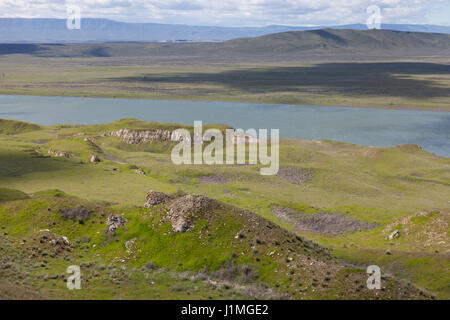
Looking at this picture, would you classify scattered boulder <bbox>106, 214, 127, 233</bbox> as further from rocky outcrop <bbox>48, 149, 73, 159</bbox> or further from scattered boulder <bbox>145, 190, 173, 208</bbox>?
rocky outcrop <bbox>48, 149, 73, 159</bbox>

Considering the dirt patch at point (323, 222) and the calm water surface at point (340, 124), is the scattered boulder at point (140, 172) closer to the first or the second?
the dirt patch at point (323, 222)

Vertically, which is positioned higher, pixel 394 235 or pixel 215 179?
pixel 394 235

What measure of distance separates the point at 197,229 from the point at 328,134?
12657 centimetres

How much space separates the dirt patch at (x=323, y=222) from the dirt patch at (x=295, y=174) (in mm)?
25310

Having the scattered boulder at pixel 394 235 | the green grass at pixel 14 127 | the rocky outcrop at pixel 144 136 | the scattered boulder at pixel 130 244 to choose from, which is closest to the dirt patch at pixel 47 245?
the scattered boulder at pixel 130 244

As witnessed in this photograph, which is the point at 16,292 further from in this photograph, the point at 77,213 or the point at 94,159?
the point at 94,159

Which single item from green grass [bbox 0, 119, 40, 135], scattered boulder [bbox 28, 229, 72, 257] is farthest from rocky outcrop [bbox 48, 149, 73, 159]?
scattered boulder [bbox 28, 229, 72, 257]

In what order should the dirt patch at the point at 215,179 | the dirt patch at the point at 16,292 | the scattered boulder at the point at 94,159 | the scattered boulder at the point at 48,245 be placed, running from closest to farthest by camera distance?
the dirt patch at the point at 16,292 < the scattered boulder at the point at 48,245 < the dirt patch at the point at 215,179 < the scattered boulder at the point at 94,159

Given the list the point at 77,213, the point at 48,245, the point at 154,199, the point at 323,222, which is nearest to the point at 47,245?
the point at 48,245

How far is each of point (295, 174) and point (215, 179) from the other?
629 inches

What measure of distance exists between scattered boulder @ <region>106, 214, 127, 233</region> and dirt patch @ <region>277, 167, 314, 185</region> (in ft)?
173

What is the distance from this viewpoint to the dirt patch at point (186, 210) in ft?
132

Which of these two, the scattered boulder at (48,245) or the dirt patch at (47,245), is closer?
the dirt patch at (47,245)

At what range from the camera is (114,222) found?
4416 centimetres
